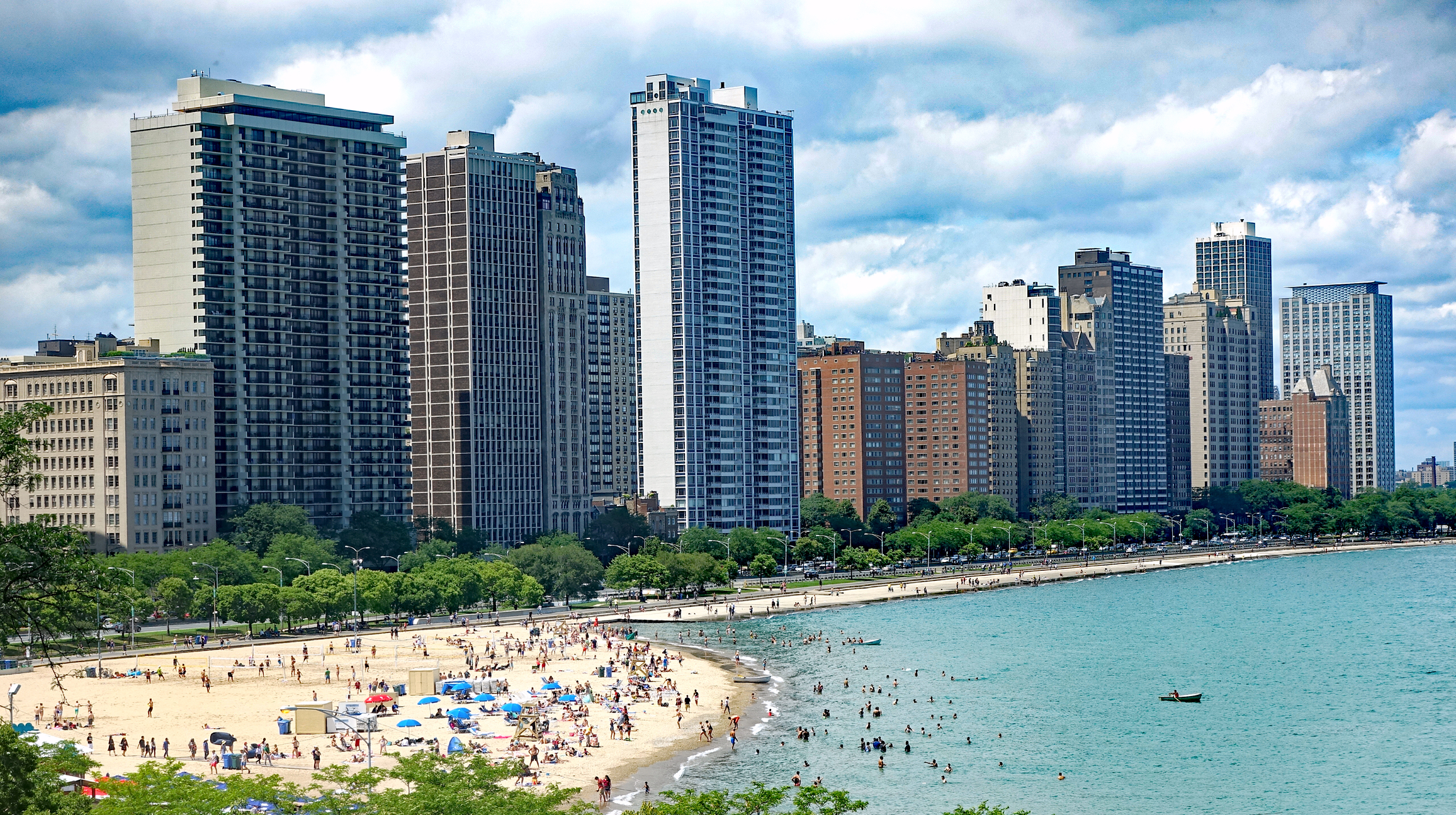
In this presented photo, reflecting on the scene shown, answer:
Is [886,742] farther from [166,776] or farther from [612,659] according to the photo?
[166,776]

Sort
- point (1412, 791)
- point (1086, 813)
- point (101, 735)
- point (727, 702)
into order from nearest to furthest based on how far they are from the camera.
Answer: point (1086, 813) → point (1412, 791) → point (101, 735) → point (727, 702)

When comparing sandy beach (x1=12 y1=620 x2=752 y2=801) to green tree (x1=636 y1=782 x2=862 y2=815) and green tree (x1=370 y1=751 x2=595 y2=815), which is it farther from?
green tree (x1=636 y1=782 x2=862 y2=815)

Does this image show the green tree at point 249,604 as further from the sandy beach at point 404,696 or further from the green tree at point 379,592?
the green tree at point 379,592

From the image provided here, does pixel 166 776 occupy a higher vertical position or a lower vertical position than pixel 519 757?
higher

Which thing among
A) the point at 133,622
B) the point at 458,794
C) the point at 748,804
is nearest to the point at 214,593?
the point at 133,622

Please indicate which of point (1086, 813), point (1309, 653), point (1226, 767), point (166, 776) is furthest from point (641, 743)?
point (1309, 653)

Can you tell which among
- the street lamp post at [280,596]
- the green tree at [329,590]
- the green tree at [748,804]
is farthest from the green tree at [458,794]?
the green tree at [329,590]

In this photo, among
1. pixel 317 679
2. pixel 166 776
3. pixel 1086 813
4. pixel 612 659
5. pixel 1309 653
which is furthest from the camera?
pixel 1309 653

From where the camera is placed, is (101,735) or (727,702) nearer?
(101,735)
